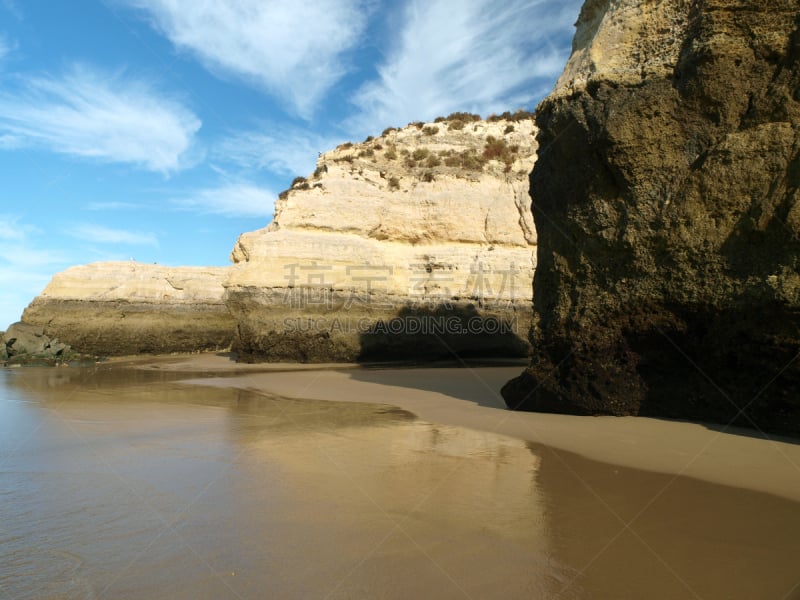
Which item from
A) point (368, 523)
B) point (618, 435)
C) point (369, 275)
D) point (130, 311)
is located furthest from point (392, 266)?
point (368, 523)

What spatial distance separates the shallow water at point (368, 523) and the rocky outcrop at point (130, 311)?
1582cm

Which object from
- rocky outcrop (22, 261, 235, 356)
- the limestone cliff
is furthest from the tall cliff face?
rocky outcrop (22, 261, 235, 356)

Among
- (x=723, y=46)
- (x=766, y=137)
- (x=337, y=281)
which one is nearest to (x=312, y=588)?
(x=766, y=137)

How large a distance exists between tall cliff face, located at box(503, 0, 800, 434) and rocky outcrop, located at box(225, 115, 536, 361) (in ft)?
29.1

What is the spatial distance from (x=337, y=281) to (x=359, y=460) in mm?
11396

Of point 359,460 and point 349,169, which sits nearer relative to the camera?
point 359,460

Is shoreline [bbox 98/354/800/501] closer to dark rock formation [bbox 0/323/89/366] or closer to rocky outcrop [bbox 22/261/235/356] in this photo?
dark rock formation [bbox 0/323/89/366]

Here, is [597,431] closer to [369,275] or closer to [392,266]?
[369,275]

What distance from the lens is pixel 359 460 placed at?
4.05m

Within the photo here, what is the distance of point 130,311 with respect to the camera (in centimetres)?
Result: 1980

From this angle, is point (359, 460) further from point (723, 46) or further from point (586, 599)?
point (723, 46)

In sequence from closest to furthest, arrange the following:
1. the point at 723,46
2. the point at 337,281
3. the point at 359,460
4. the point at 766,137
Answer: the point at 359,460, the point at 766,137, the point at 723,46, the point at 337,281

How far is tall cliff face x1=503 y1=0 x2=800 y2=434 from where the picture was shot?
465 cm

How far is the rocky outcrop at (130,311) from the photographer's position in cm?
1902
